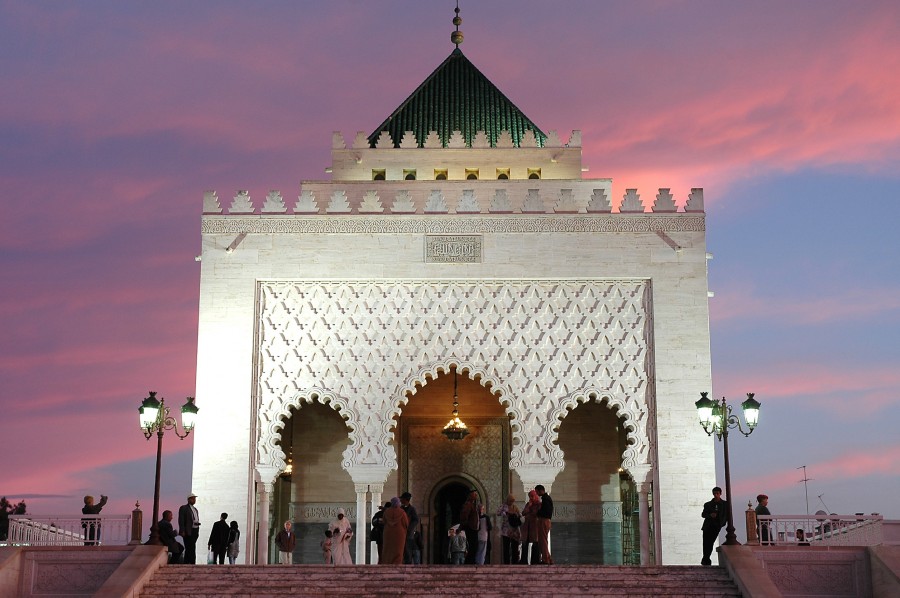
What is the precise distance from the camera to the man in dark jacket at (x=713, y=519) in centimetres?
1081

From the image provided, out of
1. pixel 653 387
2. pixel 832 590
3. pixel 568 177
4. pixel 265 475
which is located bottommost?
pixel 832 590

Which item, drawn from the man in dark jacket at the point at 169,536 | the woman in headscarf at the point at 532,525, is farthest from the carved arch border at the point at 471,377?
the man in dark jacket at the point at 169,536

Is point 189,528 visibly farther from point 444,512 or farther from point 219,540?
point 444,512

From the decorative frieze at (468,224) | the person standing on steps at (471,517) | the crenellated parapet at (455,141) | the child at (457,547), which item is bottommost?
the child at (457,547)

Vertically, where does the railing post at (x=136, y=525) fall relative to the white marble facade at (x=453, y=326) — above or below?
below

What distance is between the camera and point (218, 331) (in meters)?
13.7

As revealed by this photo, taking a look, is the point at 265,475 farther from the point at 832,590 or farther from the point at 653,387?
the point at 832,590

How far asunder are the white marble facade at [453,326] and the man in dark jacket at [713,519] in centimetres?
216

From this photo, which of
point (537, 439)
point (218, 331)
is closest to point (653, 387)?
point (537, 439)

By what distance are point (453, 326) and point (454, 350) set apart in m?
0.26

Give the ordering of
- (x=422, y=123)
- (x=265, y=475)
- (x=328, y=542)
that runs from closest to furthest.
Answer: (x=328, y=542)
(x=265, y=475)
(x=422, y=123)

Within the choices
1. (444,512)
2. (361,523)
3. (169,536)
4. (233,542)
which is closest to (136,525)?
(169,536)

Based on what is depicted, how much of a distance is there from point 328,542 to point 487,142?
6.01m

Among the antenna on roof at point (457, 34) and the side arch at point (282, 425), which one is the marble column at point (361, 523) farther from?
the antenna on roof at point (457, 34)
